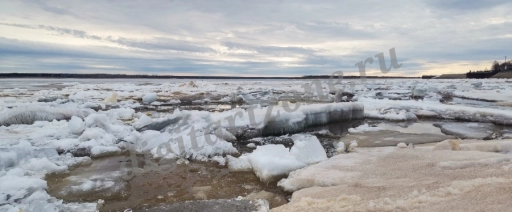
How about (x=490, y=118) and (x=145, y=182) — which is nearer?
(x=145, y=182)

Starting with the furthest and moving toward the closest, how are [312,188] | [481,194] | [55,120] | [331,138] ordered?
[55,120] < [331,138] < [312,188] < [481,194]

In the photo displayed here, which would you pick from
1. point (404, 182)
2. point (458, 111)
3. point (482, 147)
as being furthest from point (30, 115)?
point (458, 111)

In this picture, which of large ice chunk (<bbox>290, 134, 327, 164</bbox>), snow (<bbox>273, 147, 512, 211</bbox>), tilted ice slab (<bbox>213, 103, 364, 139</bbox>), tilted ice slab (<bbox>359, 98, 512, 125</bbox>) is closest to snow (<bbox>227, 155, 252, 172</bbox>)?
large ice chunk (<bbox>290, 134, 327, 164</bbox>)

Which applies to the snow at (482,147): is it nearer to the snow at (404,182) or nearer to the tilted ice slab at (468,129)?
the snow at (404,182)

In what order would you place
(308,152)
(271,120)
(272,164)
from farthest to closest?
(271,120) → (308,152) → (272,164)

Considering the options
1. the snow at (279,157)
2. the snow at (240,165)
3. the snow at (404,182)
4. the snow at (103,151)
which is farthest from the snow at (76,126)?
the snow at (404,182)

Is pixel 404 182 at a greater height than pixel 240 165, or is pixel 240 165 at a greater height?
pixel 404 182

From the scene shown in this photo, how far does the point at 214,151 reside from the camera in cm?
509

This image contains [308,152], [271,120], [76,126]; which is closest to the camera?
[308,152]

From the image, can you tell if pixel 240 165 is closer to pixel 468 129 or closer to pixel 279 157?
pixel 279 157

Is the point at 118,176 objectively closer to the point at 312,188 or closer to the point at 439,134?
the point at 312,188

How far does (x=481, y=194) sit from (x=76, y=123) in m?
5.90

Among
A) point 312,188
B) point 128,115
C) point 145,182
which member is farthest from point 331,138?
point 128,115

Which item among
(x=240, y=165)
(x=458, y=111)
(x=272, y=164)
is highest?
(x=458, y=111)
